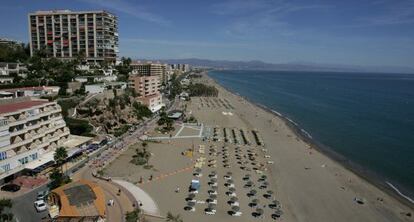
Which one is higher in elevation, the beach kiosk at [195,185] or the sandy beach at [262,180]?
the beach kiosk at [195,185]

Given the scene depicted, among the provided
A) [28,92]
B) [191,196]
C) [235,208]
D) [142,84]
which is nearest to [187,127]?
[142,84]

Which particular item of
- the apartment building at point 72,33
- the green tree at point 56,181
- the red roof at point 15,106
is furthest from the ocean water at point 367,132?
the apartment building at point 72,33

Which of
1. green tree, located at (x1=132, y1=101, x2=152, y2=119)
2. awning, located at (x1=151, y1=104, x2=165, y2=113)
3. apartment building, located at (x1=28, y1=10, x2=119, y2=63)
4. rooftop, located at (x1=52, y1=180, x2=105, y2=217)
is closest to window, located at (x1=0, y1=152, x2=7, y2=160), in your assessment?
rooftop, located at (x1=52, y1=180, x2=105, y2=217)

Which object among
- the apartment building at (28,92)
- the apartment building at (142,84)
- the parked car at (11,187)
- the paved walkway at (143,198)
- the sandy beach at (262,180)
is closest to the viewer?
the paved walkway at (143,198)

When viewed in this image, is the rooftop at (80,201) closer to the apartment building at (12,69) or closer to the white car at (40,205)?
the white car at (40,205)

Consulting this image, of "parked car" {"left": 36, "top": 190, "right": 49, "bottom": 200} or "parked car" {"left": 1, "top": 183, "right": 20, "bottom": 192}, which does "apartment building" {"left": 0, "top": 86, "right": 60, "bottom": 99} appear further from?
"parked car" {"left": 36, "top": 190, "right": 49, "bottom": 200}

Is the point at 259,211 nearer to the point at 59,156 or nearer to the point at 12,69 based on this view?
the point at 59,156

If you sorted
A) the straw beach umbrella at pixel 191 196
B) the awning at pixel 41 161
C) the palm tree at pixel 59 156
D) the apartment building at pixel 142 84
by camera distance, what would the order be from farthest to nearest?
1. the apartment building at pixel 142 84
2. the palm tree at pixel 59 156
3. the awning at pixel 41 161
4. the straw beach umbrella at pixel 191 196
